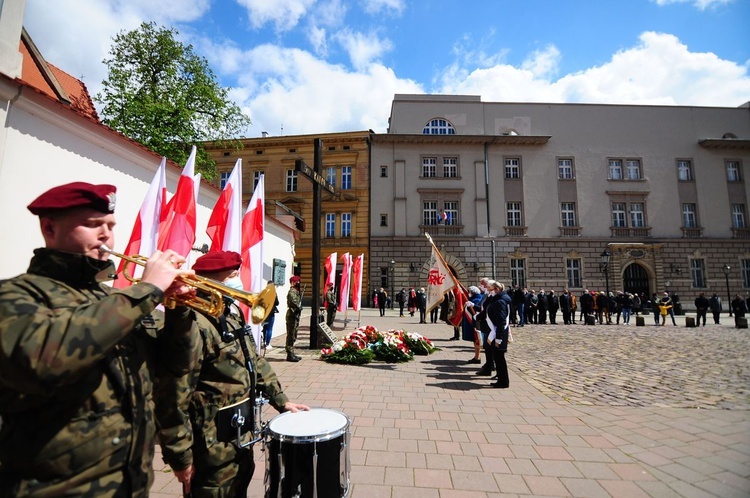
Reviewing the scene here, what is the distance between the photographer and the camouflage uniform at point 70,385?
1.16 meters

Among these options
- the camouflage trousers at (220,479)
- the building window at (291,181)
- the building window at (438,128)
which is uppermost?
the building window at (438,128)

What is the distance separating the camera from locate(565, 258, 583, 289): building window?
2891 cm

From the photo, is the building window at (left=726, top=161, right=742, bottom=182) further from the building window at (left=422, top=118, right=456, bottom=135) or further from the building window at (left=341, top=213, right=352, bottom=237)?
the building window at (left=341, top=213, right=352, bottom=237)

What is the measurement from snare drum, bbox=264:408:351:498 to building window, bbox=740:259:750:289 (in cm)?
4046

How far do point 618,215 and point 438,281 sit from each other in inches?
1098

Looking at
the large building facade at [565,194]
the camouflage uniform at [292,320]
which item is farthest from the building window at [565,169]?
the camouflage uniform at [292,320]

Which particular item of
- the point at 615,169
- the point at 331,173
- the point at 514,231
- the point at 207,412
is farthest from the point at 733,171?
the point at 207,412

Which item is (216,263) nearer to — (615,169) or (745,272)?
(615,169)

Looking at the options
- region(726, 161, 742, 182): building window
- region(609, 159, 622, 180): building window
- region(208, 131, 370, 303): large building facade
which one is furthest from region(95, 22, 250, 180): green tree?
region(726, 161, 742, 182): building window

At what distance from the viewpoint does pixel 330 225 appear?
104 feet

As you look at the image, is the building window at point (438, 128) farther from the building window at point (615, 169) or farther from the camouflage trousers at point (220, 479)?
the camouflage trousers at point (220, 479)

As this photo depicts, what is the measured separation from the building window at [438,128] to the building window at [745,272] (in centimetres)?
2600

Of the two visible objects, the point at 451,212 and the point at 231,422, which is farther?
the point at 451,212

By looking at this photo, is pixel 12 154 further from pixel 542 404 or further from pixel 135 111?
pixel 135 111
